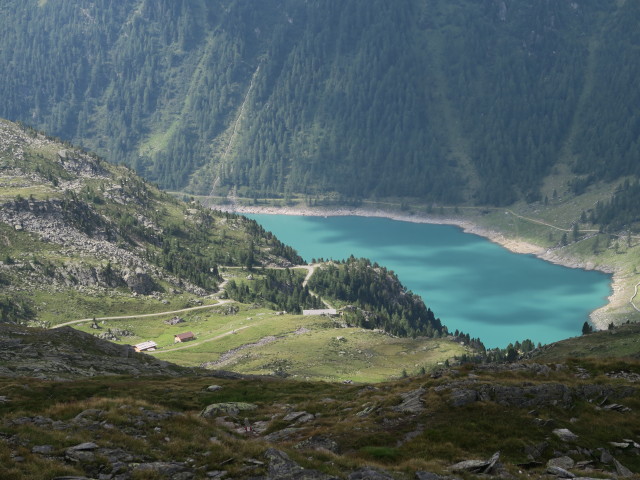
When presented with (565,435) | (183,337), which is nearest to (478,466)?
(565,435)

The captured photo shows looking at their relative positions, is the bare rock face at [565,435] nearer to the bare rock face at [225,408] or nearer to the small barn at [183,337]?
the bare rock face at [225,408]

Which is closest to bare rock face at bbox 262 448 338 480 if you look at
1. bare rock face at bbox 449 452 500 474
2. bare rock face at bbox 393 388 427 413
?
bare rock face at bbox 449 452 500 474

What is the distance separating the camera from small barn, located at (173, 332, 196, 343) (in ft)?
533

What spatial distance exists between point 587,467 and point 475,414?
7234mm

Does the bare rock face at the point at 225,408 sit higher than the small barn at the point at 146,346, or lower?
higher

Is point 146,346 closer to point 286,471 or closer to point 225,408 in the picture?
point 225,408

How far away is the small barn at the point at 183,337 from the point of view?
162375 millimetres

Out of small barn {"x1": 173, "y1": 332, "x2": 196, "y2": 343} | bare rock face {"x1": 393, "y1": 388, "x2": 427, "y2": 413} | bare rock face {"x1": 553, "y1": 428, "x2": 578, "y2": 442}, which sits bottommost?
small barn {"x1": 173, "y1": 332, "x2": 196, "y2": 343}


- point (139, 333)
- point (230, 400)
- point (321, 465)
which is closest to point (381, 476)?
point (321, 465)

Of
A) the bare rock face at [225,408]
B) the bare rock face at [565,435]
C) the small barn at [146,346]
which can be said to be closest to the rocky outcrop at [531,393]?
the bare rock face at [565,435]

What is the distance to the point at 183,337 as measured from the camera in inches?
6442

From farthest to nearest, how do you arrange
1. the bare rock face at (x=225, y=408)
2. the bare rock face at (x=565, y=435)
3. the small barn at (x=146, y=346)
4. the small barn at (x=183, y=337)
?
the small barn at (x=183, y=337) → the small barn at (x=146, y=346) → the bare rock face at (x=225, y=408) → the bare rock face at (x=565, y=435)

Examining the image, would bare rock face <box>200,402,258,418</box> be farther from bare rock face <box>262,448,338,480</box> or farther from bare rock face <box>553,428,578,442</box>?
bare rock face <box>553,428,578,442</box>

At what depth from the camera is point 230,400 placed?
179 feet
